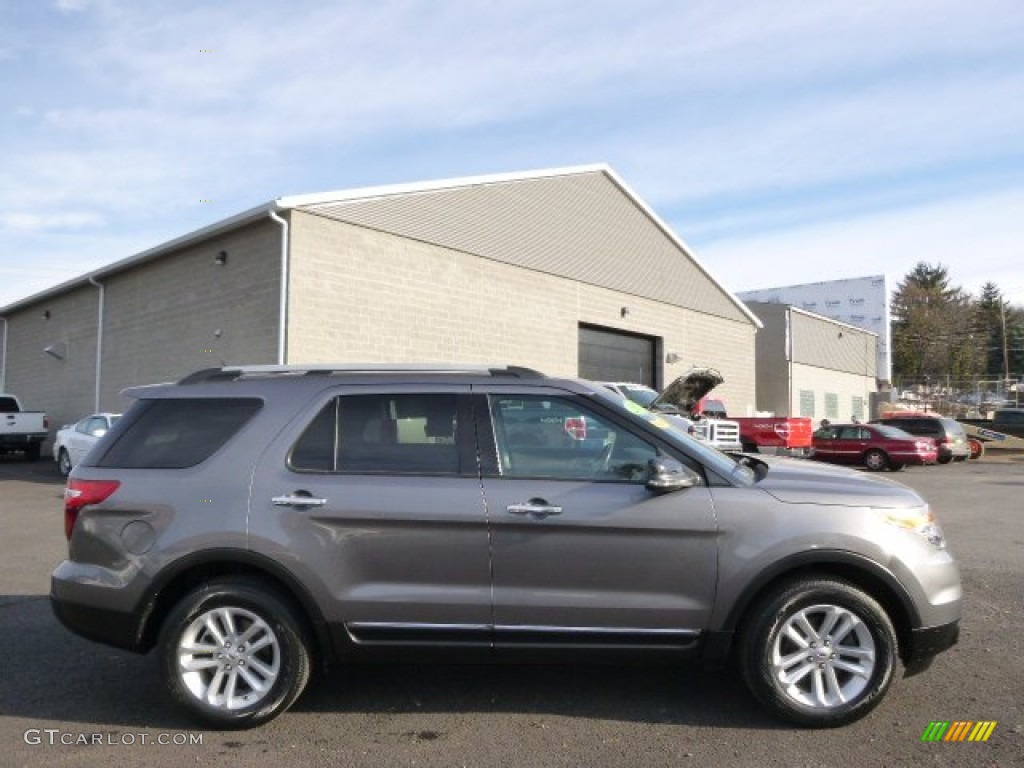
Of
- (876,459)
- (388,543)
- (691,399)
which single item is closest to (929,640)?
(388,543)

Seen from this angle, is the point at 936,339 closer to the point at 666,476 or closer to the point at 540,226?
the point at 540,226

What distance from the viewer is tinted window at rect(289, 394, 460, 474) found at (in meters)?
4.24

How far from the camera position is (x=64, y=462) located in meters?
18.1

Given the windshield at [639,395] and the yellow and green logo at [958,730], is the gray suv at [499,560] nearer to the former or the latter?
the yellow and green logo at [958,730]

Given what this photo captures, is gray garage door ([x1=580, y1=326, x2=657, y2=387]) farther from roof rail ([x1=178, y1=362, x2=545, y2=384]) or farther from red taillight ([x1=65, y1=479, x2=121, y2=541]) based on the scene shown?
red taillight ([x1=65, y1=479, x2=121, y2=541])

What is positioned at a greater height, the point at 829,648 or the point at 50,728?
the point at 829,648

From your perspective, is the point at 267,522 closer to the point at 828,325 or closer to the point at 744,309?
the point at 744,309

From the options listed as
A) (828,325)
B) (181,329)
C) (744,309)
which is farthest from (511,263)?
(828,325)

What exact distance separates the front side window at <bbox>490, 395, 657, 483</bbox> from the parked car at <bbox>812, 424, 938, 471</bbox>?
20.6 metres

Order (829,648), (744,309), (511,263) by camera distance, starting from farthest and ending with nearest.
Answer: (744,309) < (511,263) < (829,648)

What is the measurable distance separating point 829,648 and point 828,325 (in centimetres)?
3949

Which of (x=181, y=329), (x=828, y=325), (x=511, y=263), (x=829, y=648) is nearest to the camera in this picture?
(x=829, y=648)

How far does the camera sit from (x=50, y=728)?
4.14 meters

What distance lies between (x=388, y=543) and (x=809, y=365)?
123ft
